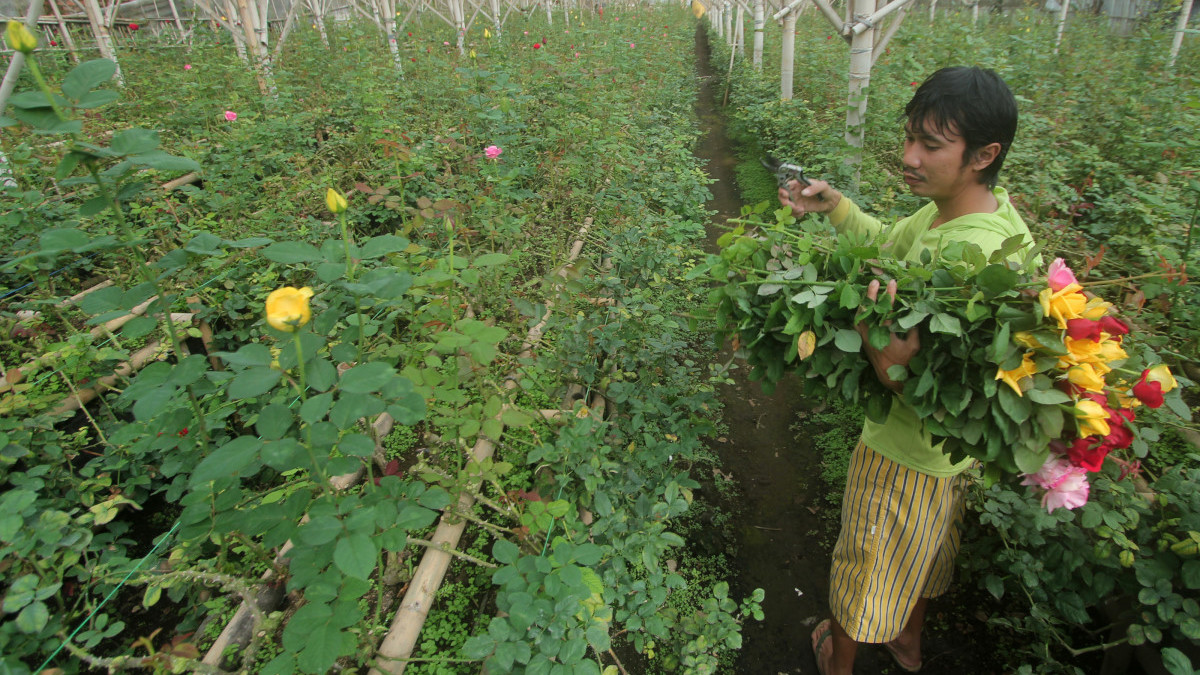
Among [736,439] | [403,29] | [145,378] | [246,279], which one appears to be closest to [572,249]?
[736,439]

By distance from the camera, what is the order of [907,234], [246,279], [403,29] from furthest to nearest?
1. [403,29]
2. [246,279]
3. [907,234]

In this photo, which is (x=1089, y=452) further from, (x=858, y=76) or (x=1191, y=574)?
(x=858, y=76)

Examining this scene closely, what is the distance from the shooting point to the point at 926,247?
147cm

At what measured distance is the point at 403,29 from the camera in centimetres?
928

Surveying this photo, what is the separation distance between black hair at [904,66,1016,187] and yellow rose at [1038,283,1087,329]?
526 millimetres

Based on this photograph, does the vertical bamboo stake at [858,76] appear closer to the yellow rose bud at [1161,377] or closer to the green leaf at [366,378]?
the yellow rose bud at [1161,377]

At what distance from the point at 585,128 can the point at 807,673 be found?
11.8ft

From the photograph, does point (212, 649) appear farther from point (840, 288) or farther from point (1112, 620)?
point (1112, 620)

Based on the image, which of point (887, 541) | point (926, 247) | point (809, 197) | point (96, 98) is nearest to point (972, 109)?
point (926, 247)

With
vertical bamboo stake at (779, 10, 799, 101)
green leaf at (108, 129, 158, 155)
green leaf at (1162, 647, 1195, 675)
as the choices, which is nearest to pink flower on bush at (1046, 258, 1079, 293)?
green leaf at (1162, 647, 1195, 675)

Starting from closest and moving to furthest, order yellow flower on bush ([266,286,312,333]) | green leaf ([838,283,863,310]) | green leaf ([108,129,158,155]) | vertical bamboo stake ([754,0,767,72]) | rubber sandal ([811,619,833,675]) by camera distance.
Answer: yellow flower on bush ([266,286,312,333]) → green leaf ([108,129,158,155]) → green leaf ([838,283,863,310]) → rubber sandal ([811,619,833,675]) → vertical bamboo stake ([754,0,767,72])

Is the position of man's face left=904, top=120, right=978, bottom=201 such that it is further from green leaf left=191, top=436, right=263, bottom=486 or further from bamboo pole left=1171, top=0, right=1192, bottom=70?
bamboo pole left=1171, top=0, right=1192, bottom=70

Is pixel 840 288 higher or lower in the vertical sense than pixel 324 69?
lower

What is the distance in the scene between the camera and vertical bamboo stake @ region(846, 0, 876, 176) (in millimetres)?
3992
